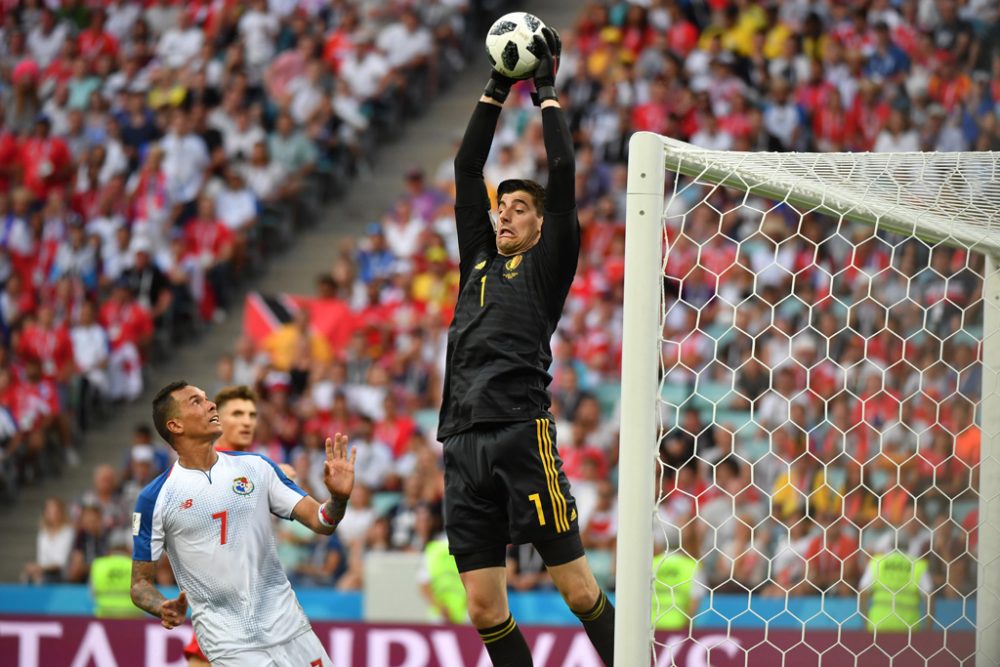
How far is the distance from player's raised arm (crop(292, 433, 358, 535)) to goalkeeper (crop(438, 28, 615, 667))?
36 centimetres

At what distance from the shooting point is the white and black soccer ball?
4.64m

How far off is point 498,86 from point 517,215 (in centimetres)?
44

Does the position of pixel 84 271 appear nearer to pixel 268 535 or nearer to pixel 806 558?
pixel 806 558

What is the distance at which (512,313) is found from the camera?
4.71 metres

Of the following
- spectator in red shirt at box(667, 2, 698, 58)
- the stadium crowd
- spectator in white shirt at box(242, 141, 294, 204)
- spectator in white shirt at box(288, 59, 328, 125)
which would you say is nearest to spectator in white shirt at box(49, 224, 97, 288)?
the stadium crowd

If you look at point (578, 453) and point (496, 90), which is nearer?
point (496, 90)

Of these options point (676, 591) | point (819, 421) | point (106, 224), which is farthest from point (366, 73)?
point (676, 591)

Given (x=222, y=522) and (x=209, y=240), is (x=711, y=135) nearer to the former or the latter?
(x=209, y=240)

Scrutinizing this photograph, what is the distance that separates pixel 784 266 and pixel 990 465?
5338mm

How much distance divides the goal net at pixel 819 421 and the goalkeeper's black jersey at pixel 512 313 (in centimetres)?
27

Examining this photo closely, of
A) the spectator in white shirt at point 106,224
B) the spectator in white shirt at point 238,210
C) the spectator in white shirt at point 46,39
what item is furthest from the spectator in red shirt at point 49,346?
the spectator in white shirt at point 46,39

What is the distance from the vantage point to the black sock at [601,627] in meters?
4.71

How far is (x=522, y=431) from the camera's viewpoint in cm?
462

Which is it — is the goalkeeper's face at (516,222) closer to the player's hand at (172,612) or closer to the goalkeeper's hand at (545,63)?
the goalkeeper's hand at (545,63)
